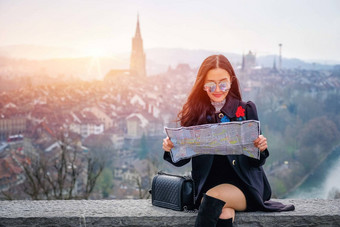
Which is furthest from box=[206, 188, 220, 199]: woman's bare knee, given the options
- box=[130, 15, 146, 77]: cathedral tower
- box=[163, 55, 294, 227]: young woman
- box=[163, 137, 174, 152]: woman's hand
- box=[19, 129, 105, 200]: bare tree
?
box=[130, 15, 146, 77]: cathedral tower

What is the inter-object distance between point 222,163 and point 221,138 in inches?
5.2

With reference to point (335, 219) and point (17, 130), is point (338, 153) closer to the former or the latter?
point (17, 130)

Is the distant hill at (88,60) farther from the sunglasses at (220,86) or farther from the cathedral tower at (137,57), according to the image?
the sunglasses at (220,86)

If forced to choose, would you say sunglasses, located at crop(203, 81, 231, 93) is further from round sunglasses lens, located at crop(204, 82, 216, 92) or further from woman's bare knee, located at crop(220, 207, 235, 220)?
woman's bare knee, located at crop(220, 207, 235, 220)

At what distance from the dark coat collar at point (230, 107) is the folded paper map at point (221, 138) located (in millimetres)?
138

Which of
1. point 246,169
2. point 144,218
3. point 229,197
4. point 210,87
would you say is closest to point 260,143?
point 246,169

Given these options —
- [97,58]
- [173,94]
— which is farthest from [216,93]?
[97,58]

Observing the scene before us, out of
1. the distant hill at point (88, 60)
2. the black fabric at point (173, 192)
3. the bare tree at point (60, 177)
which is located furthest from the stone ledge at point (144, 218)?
the distant hill at point (88, 60)

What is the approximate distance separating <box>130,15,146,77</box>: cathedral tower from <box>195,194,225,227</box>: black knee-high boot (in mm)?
40920

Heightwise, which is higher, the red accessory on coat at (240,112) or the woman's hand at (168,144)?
the red accessory on coat at (240,112)

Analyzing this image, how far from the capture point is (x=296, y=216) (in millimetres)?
1691

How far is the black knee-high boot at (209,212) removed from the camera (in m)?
1.54

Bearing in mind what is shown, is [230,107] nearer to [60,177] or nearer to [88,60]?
[60,177]

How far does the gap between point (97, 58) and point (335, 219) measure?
3534cm
